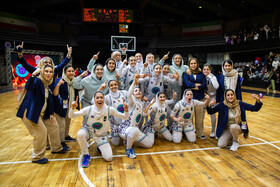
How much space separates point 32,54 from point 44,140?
52.5 feet

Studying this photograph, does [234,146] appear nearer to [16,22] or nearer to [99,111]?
[99,111]

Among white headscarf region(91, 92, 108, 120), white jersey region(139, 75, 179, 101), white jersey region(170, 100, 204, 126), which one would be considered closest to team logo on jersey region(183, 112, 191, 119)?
white jersey region(170, 100, 204, 126)

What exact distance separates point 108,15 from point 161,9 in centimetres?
1105

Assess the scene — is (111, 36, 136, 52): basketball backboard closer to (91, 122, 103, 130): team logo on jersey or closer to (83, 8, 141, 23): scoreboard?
(83, 8, 141, 23): scoreboard

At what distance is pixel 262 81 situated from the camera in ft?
49.5

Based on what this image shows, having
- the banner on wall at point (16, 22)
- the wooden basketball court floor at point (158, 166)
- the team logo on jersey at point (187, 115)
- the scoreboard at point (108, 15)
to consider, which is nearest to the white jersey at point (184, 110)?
the team logo on jersey at point (187, 115)

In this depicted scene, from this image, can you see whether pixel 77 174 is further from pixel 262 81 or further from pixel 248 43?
pixel 248 43

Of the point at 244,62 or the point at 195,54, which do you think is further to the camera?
the point at 195,54

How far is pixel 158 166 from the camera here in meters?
3.41

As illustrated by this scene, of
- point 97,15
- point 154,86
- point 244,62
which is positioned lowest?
point 154,86

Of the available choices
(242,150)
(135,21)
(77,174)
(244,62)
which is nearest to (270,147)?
(242,150)

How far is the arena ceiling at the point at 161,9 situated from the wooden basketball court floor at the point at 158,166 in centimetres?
1496

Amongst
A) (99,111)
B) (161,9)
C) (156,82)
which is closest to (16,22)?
(161,9)

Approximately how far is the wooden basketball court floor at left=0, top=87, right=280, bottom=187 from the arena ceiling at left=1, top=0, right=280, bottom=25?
1496 centimetres
